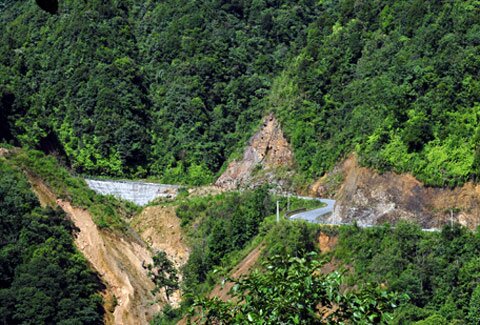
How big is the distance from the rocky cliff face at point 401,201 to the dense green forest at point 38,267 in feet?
44.9

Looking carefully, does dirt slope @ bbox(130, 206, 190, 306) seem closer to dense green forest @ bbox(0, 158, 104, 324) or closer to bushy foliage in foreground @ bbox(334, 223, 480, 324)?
dense green forest @ bbox(0, 158, 104, 324)

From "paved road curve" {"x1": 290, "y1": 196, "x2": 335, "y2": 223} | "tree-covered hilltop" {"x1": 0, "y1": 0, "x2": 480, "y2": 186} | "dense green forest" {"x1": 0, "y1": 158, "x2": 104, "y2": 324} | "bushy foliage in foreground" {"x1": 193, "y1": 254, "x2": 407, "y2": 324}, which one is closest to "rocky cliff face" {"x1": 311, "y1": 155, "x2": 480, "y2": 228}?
"tree-covered hilltop" {"x1": 0, "y1": 0, "x2": 480, "y2": 186}

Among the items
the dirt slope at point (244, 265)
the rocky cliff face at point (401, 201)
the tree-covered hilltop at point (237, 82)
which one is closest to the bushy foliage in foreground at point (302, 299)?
the rocky cliff face at point (401, 201)

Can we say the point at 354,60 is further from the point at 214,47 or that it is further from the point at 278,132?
the point at 214,47

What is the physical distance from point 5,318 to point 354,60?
29349 mm

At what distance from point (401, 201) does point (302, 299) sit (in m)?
34.3

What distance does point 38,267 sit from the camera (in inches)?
2213

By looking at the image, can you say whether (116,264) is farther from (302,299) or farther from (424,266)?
(302,299)

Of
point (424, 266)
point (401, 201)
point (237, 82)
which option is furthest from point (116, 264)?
point (237, 82)

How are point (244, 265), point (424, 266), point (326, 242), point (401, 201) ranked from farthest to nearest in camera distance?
point (244, 265), point (401, 201), point (326, 242), point (424, 266)

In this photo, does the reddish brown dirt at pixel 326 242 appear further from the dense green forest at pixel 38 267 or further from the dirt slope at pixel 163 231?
the dirt slope at pixel 163 231

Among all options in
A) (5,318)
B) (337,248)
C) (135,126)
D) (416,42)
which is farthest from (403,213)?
(135,126)

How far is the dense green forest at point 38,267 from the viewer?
2137 inches

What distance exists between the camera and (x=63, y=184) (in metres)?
67.3
